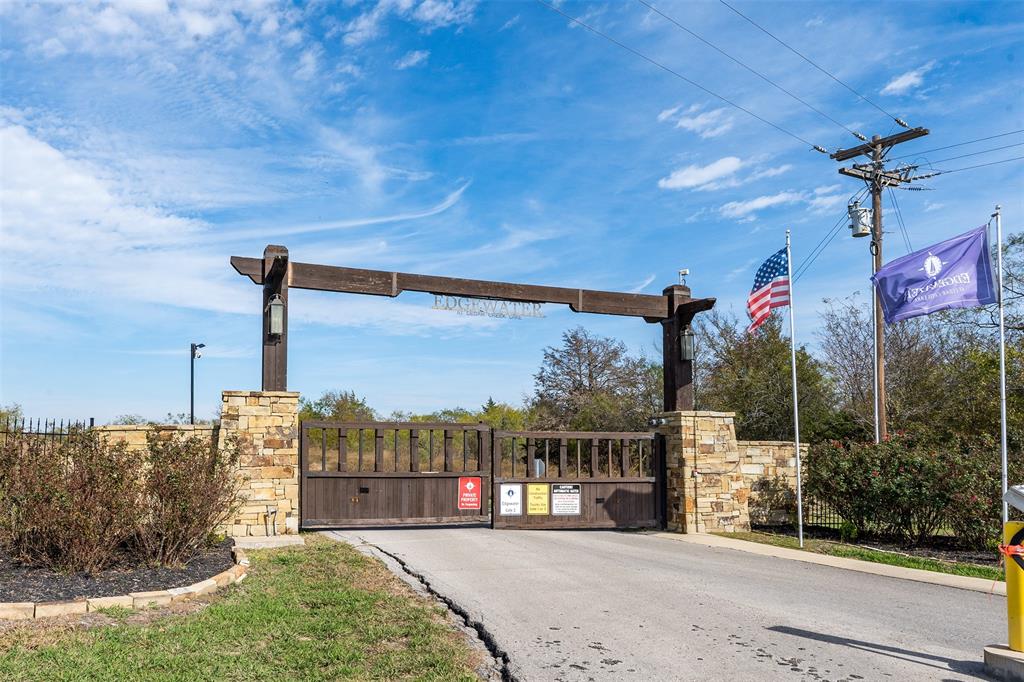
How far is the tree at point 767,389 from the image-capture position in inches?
1065

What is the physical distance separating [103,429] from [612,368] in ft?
77.1

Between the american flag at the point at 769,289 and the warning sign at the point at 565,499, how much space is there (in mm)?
4087

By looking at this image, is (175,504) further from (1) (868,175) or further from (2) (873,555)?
(1) (868,175)

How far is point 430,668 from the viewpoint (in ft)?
17.3

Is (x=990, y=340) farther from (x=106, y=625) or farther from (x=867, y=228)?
(x=106, y=625)

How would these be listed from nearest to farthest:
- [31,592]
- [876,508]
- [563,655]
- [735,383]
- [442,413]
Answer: [563,655]
[31,592]
[876,508]
[735,383]
[442,413]

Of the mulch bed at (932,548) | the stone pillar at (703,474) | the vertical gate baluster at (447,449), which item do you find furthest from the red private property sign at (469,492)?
the mulch bed at (932,548)

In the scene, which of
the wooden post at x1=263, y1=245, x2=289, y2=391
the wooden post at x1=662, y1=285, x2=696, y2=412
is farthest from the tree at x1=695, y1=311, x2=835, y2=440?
the wooden post at x1=263, y1=245, x2=289, y2=391

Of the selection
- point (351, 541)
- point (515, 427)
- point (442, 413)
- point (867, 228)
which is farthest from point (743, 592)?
point (442, 413)

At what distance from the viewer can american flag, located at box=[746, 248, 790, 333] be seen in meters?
13.0

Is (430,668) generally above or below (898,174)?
below

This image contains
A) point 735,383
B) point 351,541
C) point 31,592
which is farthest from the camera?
point 735,383

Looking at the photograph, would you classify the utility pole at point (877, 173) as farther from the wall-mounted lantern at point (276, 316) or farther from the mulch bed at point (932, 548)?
the wall-mounted lantern at point (276, 316)

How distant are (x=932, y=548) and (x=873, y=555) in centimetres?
166
